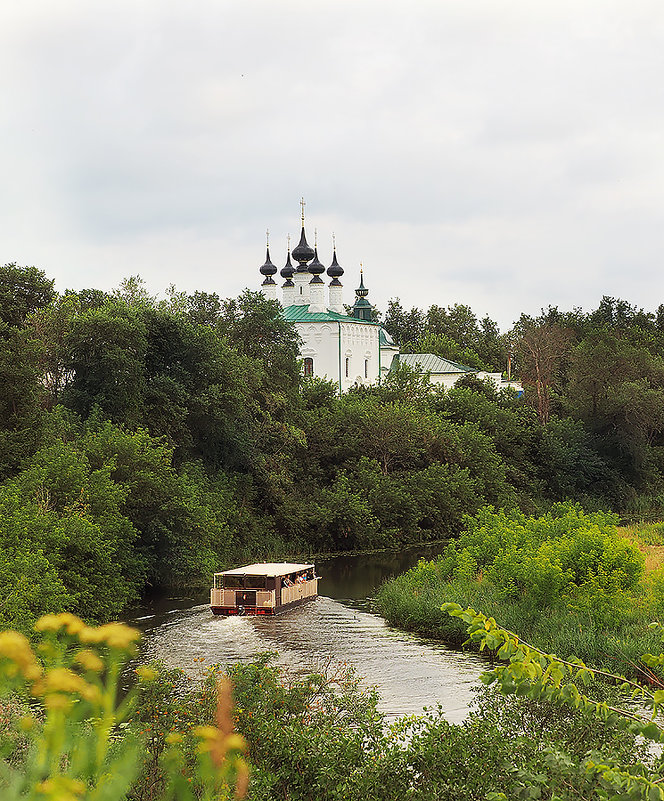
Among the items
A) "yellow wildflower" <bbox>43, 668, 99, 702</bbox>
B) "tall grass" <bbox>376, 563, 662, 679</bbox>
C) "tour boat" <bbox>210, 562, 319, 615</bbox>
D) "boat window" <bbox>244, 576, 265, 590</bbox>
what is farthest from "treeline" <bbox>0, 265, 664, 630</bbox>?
"yellow wildflower" <bbox>43, 668, 99, 702</bbox>

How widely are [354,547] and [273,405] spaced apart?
6.84 m

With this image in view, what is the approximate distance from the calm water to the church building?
37295 mm

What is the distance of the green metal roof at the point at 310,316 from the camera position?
215ft

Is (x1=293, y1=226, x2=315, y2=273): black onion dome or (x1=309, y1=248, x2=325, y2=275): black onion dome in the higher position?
(x1=293, y1=226, x2=315, y2=273): black onion dome

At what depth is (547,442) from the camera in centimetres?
5169

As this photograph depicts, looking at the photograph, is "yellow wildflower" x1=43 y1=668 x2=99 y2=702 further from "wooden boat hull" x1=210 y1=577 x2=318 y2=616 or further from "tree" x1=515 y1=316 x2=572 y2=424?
"tree" x1=515 y1=316 x2=572 y2=424

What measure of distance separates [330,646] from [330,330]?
45.1 meters

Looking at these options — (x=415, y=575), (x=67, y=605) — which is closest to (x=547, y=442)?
(x=415, y=575)

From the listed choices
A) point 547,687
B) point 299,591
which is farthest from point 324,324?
point 547,687

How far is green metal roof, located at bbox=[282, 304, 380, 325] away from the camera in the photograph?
65.6 m

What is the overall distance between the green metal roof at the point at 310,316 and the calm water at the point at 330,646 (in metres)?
38.0

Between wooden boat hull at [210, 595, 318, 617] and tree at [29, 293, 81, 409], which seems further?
tree at [29, 293, 81, 409]

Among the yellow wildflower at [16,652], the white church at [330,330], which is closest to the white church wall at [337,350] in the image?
the white church at [330,330]

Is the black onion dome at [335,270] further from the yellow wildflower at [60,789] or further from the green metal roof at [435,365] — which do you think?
the yellow wildflower at [60,789]
